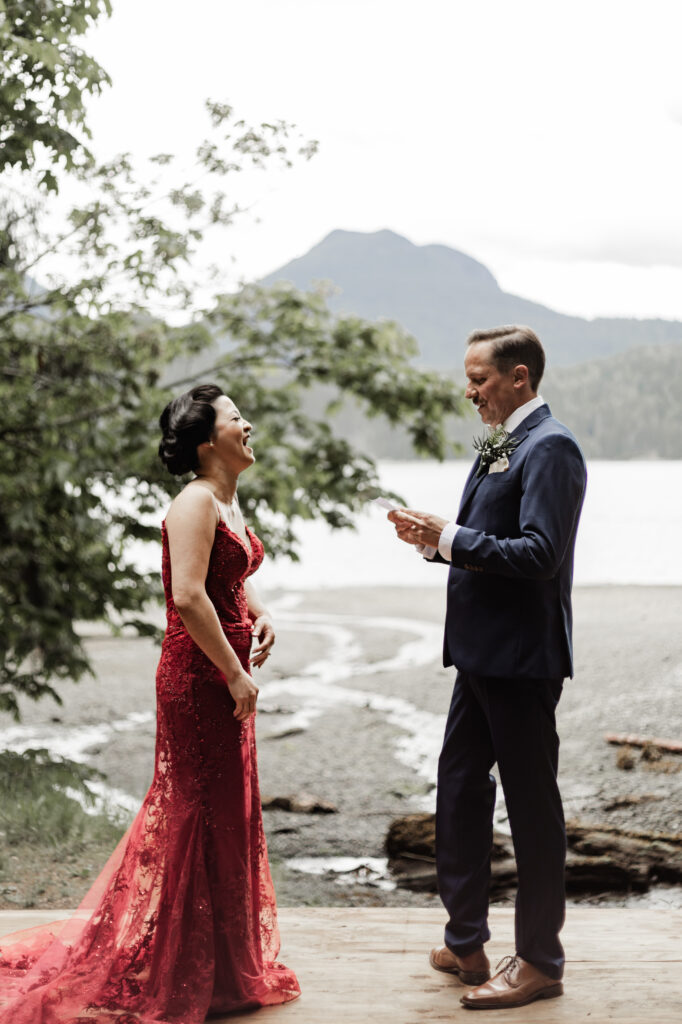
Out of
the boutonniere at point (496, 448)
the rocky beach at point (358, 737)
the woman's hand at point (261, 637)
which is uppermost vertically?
the boutonniere at point (496, 448)

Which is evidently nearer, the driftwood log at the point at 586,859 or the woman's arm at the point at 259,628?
the woman's arm at the point at 259,628

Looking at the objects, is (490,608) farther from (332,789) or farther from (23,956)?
(332,789)

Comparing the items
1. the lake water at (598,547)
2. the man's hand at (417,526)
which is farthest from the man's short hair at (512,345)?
the lake water at (598,547)

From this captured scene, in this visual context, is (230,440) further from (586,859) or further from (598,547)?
(598,547)

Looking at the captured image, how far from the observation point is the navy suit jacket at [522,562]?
226cm

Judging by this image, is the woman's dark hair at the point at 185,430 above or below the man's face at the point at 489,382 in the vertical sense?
below

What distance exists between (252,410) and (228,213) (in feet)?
3.43

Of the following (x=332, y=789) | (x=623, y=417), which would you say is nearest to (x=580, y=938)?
(x=332, y=789)

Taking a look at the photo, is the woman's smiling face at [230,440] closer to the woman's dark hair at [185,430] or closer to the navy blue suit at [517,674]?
the woman's dark hair at [185,430]

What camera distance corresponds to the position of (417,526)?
2371mm

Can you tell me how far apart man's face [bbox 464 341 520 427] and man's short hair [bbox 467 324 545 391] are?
0.01m

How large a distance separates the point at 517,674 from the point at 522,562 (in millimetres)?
277

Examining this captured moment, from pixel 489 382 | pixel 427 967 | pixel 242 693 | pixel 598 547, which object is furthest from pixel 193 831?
pixel 598 547

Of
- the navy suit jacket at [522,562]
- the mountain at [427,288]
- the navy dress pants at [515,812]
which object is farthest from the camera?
the mountain at [427,288]
